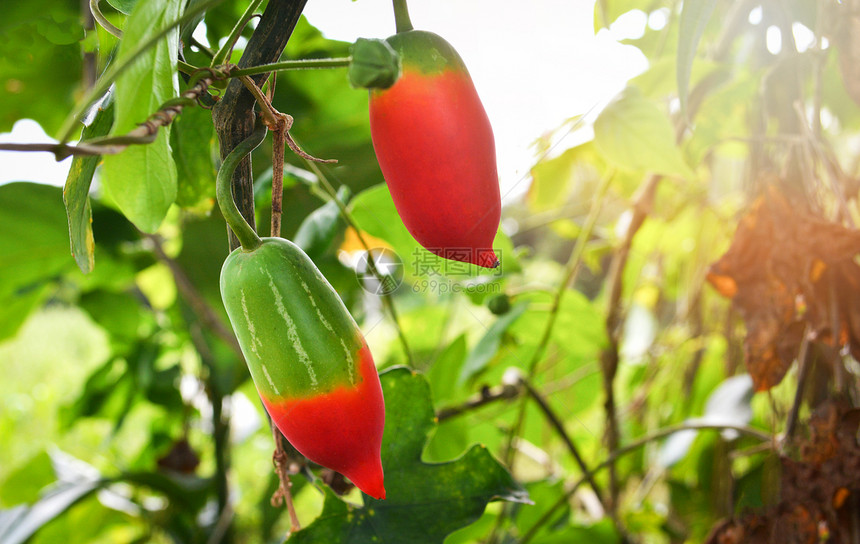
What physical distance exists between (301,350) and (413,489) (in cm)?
13

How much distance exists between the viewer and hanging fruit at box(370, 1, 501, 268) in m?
0.15

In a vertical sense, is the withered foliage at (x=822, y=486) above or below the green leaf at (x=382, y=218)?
below

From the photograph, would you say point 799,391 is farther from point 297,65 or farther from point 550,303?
point 297,65

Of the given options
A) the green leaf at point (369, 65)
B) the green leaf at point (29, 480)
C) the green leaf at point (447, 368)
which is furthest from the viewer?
the green leaf at point (29, 480)

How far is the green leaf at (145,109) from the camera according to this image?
150mm

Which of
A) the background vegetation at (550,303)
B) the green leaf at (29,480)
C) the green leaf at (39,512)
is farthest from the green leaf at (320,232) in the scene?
the green leaf at (29,480)

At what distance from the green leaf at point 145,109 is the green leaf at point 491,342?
0.23 meters

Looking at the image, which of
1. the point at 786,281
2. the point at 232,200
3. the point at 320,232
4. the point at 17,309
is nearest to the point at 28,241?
the point at 17,309

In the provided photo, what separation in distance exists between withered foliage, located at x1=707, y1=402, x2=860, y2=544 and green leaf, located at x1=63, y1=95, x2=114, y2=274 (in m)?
0.35

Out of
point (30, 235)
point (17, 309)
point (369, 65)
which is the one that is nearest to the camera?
point (369, 65)

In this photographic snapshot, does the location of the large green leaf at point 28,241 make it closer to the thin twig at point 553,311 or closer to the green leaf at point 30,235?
the green leaf at point 30,235

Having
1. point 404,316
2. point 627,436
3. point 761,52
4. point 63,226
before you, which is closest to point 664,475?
point 627,436

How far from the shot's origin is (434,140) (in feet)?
0.51

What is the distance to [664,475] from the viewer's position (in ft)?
2.19
